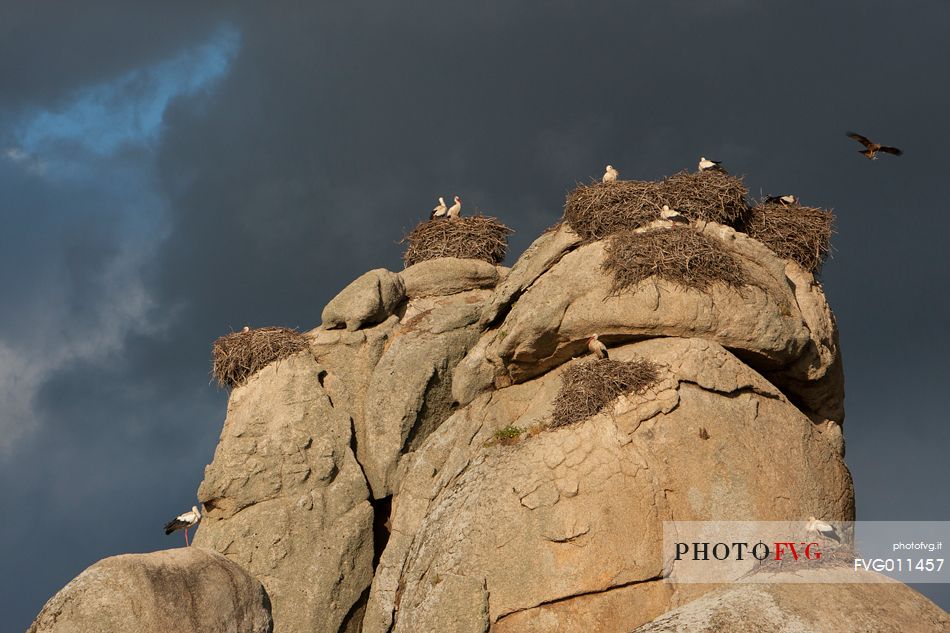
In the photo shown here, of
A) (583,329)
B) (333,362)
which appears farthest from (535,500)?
(333,362)

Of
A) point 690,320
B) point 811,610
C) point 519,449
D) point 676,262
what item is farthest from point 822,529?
point 676,262

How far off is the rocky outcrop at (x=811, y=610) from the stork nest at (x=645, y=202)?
8.95 meters

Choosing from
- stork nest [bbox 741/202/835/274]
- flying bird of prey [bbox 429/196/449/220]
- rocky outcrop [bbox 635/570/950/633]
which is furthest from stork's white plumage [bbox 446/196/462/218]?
rocky outcrop [bbox 635/570/950/633]

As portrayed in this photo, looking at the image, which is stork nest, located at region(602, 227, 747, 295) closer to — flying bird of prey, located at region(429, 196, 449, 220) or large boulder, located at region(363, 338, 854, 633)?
large boulder, located at region(363, 338, 854, 633)

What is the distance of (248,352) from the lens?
24062mm

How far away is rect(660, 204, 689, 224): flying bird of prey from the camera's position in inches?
806

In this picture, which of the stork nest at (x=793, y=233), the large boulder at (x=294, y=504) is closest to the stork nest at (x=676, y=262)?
the stork nest at (x=793, y=233)

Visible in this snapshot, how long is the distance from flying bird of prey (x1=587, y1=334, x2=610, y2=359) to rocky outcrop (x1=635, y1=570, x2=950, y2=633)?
6.13 metres

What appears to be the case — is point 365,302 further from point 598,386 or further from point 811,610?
point 811,610

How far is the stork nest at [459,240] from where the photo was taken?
2672 cm

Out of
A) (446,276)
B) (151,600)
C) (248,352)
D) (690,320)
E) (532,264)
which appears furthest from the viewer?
(446,276)

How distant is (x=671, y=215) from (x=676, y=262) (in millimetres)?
1550

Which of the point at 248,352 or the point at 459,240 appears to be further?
the point at 459,240

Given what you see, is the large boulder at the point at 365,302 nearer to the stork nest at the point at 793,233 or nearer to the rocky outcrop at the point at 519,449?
the rocky outcrop at the point at 519,449
